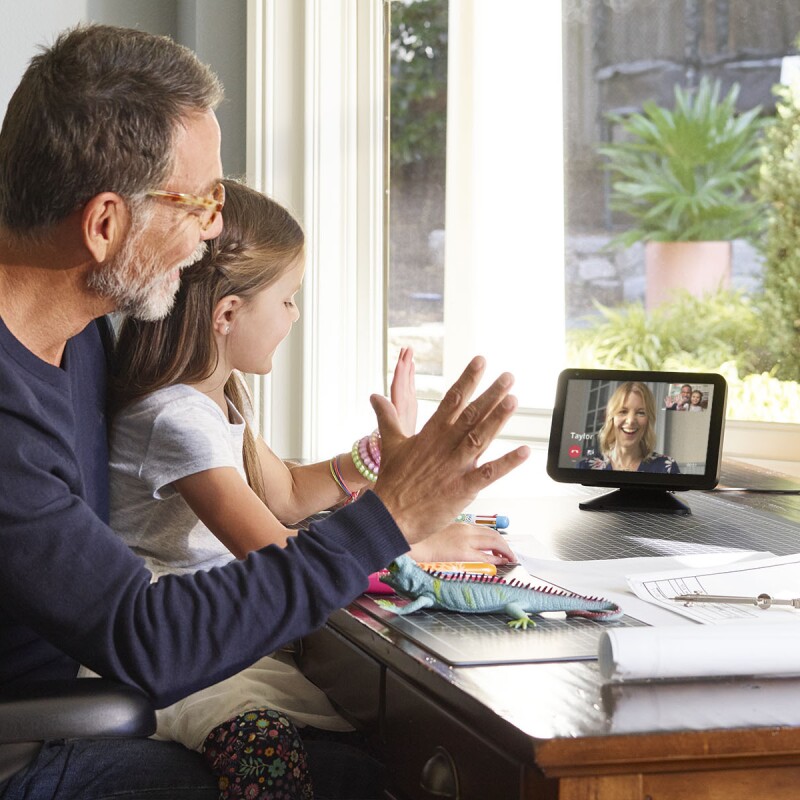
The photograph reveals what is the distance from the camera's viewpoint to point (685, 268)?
2.78 m

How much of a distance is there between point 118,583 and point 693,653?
480 millimetres

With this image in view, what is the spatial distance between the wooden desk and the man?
0.39ft

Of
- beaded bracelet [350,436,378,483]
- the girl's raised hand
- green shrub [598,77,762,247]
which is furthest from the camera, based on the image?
Result: green shrub [598,77,762,247]

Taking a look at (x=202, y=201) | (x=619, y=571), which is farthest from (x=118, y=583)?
(x=619, y=571)

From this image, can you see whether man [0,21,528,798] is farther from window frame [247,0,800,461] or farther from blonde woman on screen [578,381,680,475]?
window frame [247,0,800,461]

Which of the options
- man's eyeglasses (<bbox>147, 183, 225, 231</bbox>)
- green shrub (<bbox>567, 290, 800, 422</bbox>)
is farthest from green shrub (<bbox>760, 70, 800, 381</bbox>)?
man's eyeglasses (<bbox>147, 183, 225, 231</bbox>)

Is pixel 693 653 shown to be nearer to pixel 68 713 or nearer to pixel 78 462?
pixel 68 713

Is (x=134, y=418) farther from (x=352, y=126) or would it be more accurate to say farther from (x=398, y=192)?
(x=398, y=192)

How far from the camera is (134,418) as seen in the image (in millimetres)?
1402

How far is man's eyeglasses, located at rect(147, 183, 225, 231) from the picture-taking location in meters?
1.16

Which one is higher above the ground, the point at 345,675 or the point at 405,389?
the point at 405,389

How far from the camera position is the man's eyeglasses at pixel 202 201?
1.16 meters

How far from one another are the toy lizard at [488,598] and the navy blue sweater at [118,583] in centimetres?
7

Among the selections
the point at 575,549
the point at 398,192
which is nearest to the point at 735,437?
the point at 398,192
